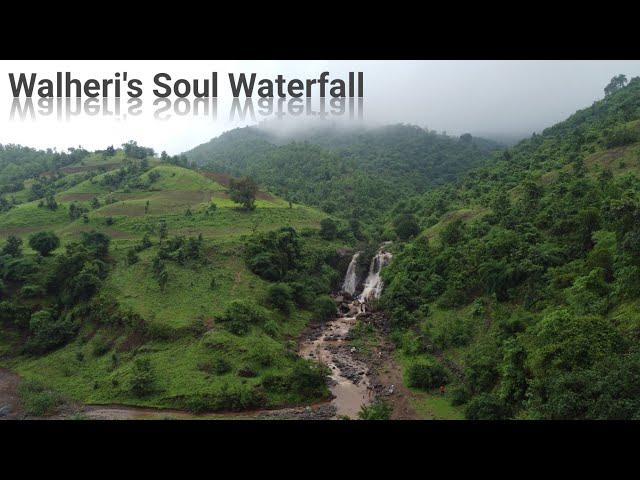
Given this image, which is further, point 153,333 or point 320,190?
point 320,190

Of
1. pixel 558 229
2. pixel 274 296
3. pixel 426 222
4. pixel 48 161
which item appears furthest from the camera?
pixel 48 161

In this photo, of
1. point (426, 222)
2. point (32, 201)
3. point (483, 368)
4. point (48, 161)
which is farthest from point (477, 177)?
point (48, 161)

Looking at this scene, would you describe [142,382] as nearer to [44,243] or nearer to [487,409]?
[487,409]

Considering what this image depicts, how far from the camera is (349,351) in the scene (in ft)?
84.1

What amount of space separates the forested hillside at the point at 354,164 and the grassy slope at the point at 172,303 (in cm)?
1569

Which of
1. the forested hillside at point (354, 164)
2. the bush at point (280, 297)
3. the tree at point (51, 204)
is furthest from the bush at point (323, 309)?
the tree at point (51, 204)

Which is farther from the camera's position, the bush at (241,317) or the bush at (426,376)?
the bush at (241,317)

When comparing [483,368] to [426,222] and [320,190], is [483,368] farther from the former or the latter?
[320,190]

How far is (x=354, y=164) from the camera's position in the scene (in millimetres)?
80688

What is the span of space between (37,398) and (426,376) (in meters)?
17.4

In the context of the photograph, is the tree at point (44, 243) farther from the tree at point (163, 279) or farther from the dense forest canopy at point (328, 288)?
the tree at point (163, 279)

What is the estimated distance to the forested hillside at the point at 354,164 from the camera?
2559 inches

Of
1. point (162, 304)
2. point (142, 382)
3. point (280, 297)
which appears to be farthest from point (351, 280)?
point (142, 382)
